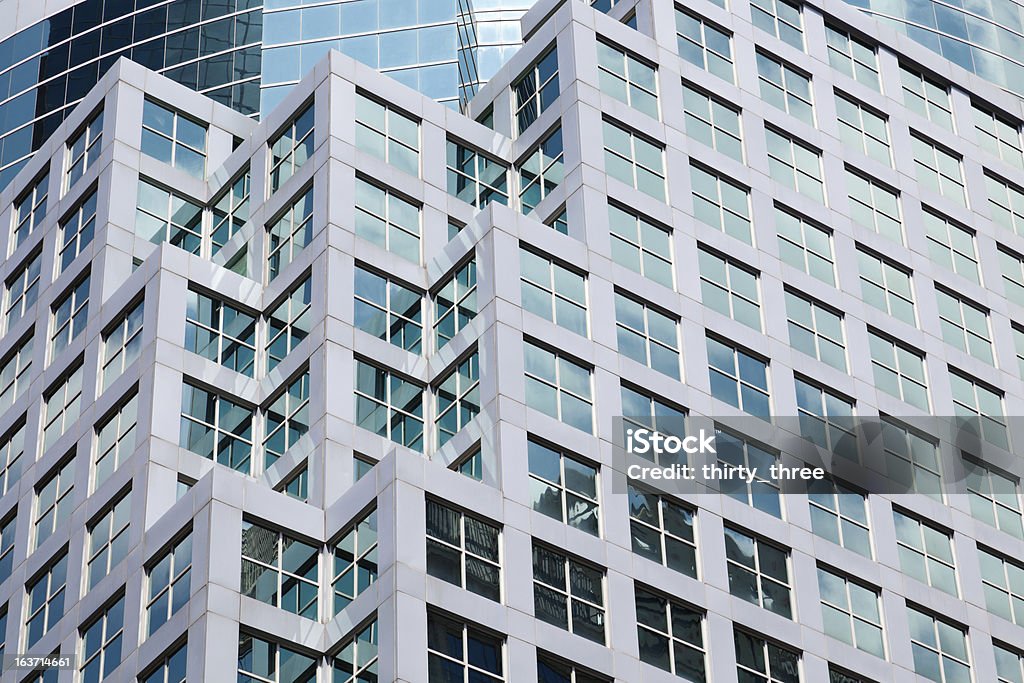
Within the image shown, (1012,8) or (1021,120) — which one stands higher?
(1012,8)

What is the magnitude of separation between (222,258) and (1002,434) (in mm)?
24028

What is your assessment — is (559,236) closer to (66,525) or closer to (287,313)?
(287,313)

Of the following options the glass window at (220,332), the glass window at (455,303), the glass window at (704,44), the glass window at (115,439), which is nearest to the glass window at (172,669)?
the glass window at (115,439)

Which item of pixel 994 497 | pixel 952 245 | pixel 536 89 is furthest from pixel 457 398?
pixel 952 245

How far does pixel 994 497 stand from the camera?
188ft

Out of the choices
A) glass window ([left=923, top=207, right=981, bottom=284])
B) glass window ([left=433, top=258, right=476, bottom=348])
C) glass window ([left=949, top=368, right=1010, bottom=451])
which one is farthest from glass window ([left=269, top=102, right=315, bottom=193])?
glass window ([left=949, top=368, right=1010, bottom=451])

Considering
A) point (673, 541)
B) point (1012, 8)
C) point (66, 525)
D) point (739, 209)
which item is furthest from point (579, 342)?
point (1012, 8)

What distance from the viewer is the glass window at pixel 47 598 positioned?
51.1 m

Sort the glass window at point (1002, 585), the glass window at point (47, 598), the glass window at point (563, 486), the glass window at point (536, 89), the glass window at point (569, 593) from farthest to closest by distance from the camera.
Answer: the glass window at point (536, 89) → the glass window at point (1002, 585) → the glass window at point (47, 598) → the glass window at point (563, 486) → the glass window at point (569, 593)

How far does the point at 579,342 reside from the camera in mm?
51250

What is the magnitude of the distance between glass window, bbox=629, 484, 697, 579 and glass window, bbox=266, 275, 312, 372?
34.2 ft

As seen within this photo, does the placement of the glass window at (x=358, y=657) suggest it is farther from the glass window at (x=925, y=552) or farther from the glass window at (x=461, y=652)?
the glass window at (x=925, y=552)

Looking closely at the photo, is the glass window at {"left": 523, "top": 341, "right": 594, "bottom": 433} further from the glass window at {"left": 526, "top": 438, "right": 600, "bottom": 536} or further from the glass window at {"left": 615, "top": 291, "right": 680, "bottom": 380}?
the glass window at {"left": 615, "top": 291, "right": 680, "bottom": 380}

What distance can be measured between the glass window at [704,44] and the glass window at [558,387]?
1509 centimetres
